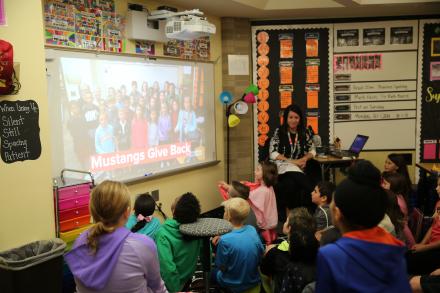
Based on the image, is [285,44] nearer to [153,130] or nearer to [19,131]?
[153,130]

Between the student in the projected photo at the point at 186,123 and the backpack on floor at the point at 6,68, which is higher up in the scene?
the backpack on floor at the point at 6,68

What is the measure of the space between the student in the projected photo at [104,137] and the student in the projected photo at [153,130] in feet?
1.61

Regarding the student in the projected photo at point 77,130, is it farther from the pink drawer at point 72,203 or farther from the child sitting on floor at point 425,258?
the child sitting on floor at point 425,258

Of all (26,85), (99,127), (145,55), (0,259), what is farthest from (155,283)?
(145,55)

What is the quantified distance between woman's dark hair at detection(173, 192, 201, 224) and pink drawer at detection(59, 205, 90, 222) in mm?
782

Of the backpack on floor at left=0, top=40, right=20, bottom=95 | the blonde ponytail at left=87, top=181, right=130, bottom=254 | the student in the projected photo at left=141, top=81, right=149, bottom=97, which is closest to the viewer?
the blonde ponytail at left=87, top=181, right=130, bottom=254

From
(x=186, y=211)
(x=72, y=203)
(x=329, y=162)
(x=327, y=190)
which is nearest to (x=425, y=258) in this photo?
(x=327, y=190)

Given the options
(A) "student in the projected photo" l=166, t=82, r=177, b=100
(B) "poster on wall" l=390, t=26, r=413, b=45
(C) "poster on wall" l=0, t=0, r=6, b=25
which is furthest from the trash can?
(B) "poster on wall" l=390, t=26, r=413, b=45

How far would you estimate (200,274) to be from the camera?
358 centimetres

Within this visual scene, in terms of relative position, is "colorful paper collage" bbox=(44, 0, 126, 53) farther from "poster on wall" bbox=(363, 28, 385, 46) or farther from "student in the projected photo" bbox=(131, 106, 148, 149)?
"poster on wall" bbox=(363, 28, 385, 46)

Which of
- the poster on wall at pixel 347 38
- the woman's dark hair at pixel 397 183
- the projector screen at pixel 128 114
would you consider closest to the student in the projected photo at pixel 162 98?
the projector screen at pixel 128 114

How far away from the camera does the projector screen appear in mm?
3578

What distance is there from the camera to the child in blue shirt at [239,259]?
105 inches

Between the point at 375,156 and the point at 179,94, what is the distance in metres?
2.83
